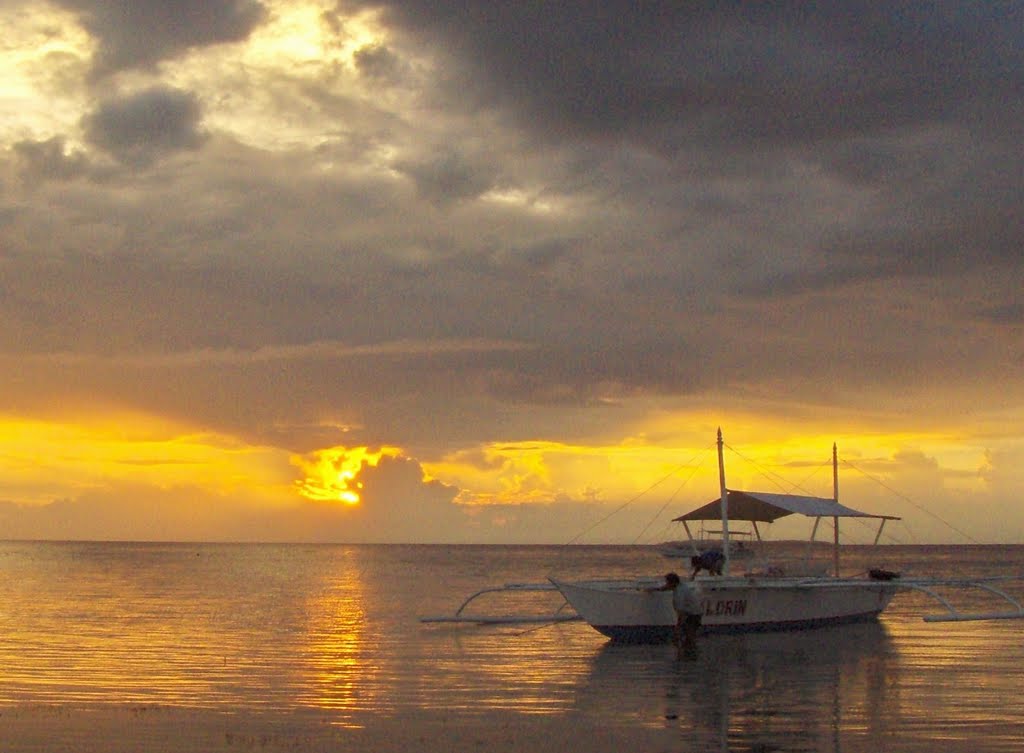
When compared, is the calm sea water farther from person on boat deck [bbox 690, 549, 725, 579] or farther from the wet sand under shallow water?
person on boat deck [bbox 690, 549, 725, 579]

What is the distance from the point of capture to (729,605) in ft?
103

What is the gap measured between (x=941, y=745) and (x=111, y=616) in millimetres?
31952

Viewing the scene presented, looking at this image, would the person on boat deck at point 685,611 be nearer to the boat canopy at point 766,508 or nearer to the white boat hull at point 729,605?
the white boat hull at point 729,605

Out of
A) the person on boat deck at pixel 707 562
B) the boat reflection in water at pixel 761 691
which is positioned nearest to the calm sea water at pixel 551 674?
the boat reflection in water at pixel 761 691

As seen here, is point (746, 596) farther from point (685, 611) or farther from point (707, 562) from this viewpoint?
point (685, 611)

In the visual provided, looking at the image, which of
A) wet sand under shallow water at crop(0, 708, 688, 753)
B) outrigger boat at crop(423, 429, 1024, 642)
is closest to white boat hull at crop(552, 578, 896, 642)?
outrigger boat at crop(423, 429, 1024, 642)

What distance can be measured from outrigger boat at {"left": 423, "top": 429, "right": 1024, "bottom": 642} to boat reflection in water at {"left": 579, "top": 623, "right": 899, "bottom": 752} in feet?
1.86

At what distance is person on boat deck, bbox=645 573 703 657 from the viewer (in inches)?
1147

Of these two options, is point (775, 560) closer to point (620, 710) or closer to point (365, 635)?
point (365, 635)

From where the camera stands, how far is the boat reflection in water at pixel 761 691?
16.4 metres

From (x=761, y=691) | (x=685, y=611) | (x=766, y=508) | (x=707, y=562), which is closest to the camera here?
(x=761, y=691)

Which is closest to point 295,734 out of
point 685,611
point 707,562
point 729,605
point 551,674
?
point 551,674

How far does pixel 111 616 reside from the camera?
4125 centimetres

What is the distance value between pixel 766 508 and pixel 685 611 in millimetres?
9240
